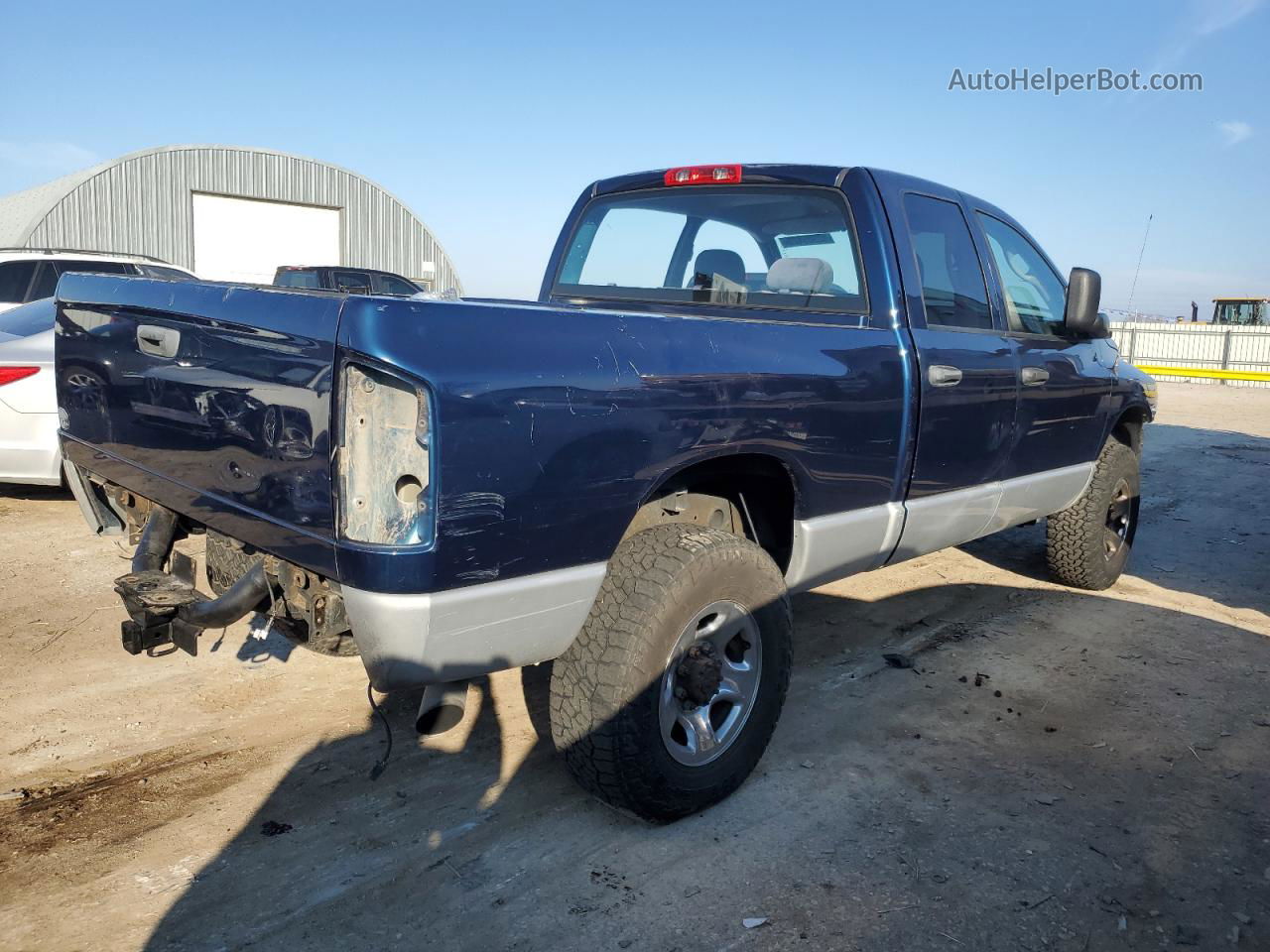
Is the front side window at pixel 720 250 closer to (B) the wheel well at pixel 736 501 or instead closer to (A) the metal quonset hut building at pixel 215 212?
(B) the wheel well at pixel 736 501

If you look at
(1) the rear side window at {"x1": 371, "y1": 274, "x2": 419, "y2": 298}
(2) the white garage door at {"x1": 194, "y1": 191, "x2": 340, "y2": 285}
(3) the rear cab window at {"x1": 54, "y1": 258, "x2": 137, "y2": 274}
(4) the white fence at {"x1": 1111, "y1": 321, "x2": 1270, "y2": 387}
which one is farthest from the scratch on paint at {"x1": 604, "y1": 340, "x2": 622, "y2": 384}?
(4) the white fence at {"x1": 1111, "y1": 321, "x2": 1270, "y2": 387}

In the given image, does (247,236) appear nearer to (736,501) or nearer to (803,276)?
(803,276)

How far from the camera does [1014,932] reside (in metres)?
2.49

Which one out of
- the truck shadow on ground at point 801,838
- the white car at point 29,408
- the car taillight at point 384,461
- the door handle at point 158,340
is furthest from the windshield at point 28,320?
the car taillight at point 384,461

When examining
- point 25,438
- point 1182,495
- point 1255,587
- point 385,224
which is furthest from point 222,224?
point 1255,587

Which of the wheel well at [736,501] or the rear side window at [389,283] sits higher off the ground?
the rear side window at [389,283]

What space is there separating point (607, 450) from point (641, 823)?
3.89 ft

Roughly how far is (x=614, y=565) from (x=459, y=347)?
82 centimetres

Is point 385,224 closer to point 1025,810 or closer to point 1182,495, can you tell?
point 1182,495

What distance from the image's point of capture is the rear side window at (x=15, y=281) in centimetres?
990

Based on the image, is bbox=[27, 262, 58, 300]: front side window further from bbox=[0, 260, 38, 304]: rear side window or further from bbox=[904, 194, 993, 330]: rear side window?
bbox=[904, 194, 993, 330]: rear side window

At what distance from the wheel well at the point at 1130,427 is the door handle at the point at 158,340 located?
189 inches

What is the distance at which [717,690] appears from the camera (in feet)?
9.70

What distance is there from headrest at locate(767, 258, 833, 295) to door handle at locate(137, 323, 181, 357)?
222 centimetres
